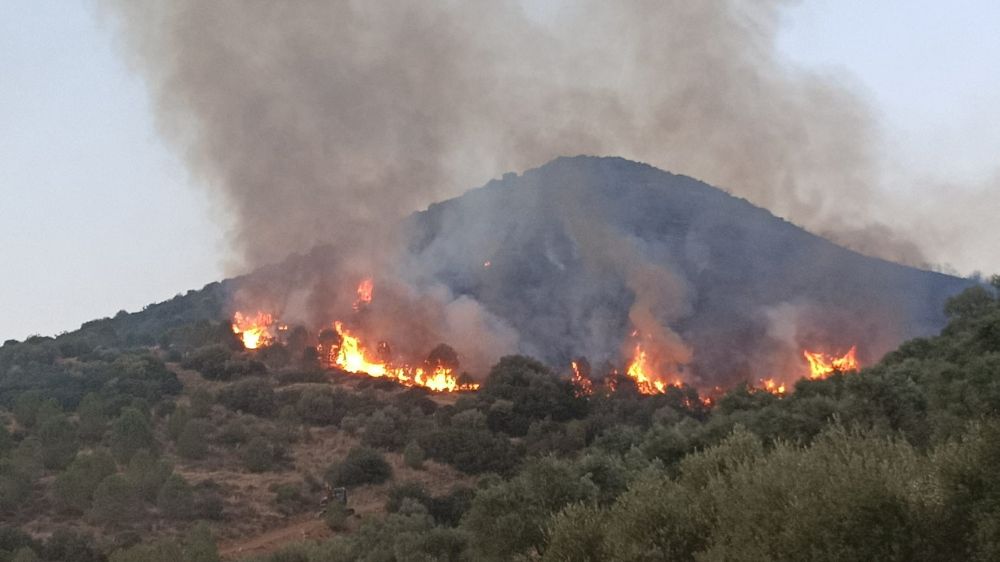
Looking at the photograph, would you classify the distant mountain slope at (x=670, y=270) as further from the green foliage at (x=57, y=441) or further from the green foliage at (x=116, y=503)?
the green foliage at (x=116, y=503)

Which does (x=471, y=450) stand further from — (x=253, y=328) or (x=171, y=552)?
(x=253, y=328)

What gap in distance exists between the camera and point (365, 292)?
107m

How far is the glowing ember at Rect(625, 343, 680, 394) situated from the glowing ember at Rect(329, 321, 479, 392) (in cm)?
1673

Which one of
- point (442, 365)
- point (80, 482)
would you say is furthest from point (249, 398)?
point (80, 482)

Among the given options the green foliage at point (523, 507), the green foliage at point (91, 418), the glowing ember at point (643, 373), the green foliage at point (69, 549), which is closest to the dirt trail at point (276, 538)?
the green foliage at point (69, 549)

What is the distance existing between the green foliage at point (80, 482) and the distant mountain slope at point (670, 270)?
198 ft

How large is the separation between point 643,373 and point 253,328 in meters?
47.1

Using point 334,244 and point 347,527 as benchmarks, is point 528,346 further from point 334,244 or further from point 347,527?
point 347,527

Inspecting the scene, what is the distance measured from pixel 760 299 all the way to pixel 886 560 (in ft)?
334

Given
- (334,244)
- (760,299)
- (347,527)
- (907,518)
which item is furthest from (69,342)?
(907,518)

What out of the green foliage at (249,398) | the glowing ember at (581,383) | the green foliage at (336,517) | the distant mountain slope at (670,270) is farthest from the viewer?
the distant mountain slope at (670,270)

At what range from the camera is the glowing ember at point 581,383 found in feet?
271

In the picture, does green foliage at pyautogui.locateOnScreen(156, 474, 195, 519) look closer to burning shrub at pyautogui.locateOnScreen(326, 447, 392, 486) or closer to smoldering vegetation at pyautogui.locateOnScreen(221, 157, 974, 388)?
burning shrub at pyautogui.locateOnScreen(326, 447, 392, 486)

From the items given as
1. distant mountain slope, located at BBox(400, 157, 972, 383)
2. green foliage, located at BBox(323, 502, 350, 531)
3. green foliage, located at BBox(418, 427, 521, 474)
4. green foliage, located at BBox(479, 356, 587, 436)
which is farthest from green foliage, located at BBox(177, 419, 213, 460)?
distant mountain slope, located at BBox(400, 157, 972, 383)
